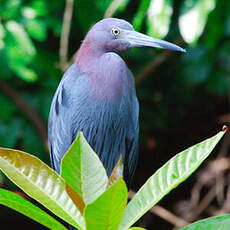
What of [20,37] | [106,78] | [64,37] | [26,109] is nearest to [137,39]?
[106,78]

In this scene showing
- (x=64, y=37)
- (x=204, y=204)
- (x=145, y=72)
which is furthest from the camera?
(x=204, y=204)

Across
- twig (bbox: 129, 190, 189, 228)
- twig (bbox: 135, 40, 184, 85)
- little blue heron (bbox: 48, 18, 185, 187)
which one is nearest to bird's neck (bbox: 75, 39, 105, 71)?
little blue heron (bbox: 48, 18, 185, 187)

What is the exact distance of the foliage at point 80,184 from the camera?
931 millimetres

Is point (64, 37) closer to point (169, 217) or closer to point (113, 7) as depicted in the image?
point (113, 7)

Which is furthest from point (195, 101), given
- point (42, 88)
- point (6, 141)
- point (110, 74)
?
point (110, 74)

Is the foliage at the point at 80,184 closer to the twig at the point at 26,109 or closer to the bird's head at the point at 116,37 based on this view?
the bird's head at the point at 116,37

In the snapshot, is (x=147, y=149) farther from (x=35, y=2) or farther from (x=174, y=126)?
(x=35, y=2)

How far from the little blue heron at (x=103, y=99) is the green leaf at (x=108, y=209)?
3.75ft

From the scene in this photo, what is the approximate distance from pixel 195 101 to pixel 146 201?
3237 millimetres

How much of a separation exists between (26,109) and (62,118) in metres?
1.22

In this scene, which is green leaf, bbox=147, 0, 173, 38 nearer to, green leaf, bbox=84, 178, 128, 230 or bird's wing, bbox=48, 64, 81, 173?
bird's wing, bbox=48, 64, 81, 173

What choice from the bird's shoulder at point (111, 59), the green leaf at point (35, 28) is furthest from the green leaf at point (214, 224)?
the green leaf at point (35, 28)

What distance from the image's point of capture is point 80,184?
3.12 feet

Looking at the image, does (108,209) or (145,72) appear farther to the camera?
(145,72)
